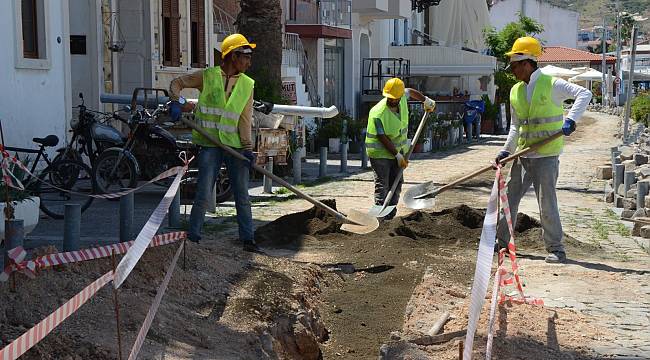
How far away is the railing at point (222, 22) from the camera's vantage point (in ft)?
80.8

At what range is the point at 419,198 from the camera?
11898 millimetres

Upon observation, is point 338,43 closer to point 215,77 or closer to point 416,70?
point 416,70

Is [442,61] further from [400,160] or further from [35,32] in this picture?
[400,160]

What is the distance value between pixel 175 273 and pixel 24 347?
3.15 metres

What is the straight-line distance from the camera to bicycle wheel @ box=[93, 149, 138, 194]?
12680 millimetres

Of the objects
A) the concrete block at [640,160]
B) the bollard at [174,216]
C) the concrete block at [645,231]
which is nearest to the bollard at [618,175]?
the concrete block at [640,160]

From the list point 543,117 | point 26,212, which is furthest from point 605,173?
point 26,212

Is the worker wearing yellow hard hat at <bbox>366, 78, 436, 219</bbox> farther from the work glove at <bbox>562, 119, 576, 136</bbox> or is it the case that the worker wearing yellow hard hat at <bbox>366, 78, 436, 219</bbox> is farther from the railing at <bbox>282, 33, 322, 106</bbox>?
the railing at <bbox>282, 33, 322, 106</bbox>

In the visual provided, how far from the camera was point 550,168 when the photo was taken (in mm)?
10000

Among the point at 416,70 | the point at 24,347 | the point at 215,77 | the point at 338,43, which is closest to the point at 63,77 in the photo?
the point at 215,77

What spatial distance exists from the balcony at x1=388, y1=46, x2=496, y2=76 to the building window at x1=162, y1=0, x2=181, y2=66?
20802 mm

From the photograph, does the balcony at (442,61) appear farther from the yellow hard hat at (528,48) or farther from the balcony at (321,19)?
the yellow hard hat at (528,48)

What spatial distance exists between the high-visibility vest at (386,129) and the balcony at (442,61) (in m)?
28.5

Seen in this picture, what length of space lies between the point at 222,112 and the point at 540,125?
2.99 meters
